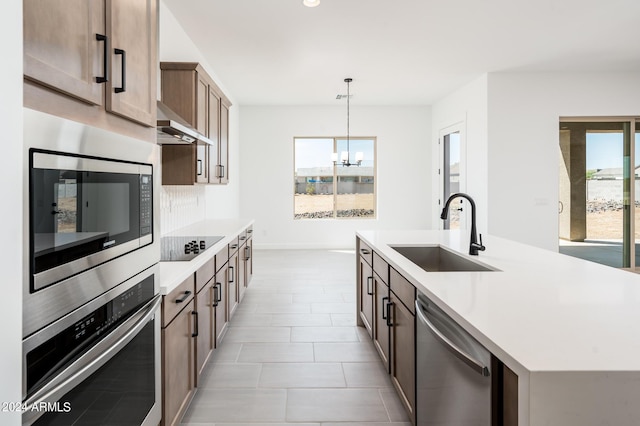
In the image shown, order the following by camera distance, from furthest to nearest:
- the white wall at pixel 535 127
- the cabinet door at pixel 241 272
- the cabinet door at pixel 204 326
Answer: the white wall at pixel 535 127, the cabinet door at pixel 241 272, the cabinet door at pixel 204 326

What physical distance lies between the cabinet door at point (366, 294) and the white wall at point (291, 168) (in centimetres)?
462

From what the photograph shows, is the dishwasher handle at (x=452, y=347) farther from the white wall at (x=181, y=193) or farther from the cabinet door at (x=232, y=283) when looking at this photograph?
the white wall at (x=181, y=193)

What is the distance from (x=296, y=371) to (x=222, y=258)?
954 millimetres

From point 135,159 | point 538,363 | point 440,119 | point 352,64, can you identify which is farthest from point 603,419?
point 440,119

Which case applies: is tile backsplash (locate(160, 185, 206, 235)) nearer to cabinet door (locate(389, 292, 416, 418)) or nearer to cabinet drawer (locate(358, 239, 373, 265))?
cabinet drawer (locate(358, 239, 373, 265))

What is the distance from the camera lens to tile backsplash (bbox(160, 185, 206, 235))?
3495 mm

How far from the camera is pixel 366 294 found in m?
3.11

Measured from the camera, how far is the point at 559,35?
4.29 meters

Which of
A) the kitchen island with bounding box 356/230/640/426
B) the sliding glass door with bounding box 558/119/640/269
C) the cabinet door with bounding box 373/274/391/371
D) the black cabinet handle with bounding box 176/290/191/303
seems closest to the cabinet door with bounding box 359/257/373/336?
the cabinet door with bounding box 373/274/391/371

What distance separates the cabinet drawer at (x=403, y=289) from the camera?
1766mm

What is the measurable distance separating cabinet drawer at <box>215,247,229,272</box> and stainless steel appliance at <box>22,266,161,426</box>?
3.69ft

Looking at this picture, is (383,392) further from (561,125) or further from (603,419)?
(561,125)

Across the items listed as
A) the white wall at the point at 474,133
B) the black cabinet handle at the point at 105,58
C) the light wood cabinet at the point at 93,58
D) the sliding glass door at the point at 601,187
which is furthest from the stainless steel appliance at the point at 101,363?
the sliding glass door at the point at 601,187

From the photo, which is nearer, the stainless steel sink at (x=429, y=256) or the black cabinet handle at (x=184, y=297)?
the black cabinet handle at (x=184, y=297)
